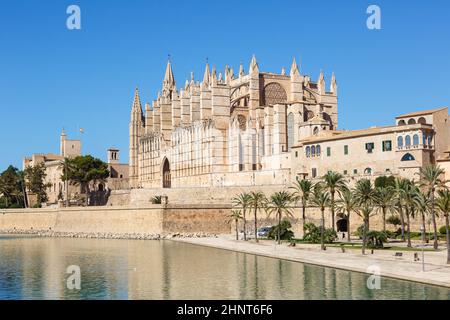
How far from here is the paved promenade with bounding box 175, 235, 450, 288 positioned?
94.1 feet

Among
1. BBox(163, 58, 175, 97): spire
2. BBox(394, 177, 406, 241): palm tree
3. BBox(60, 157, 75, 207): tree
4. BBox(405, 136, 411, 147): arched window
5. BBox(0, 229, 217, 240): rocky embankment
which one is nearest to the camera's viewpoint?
BBox(394, 177, 406, 241): palm tree

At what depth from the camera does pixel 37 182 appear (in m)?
96.1

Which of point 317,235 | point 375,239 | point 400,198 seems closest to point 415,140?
point 400,198

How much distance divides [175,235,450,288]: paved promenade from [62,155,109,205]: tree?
45.5 metres

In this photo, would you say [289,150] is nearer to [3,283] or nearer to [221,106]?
[221,106]

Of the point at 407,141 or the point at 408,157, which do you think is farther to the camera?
the point at 407,141

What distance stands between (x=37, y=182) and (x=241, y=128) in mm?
37230

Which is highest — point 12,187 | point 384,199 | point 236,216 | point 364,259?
point 12,187

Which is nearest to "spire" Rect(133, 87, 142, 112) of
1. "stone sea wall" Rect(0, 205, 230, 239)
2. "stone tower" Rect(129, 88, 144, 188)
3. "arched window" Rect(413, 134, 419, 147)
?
"stone tower" Rect(129, 88, 144, 188)

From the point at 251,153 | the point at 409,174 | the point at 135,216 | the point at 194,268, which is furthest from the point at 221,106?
the point at 194,268

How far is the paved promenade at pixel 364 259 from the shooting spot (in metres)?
28.7

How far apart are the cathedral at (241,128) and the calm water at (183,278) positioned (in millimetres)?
22218

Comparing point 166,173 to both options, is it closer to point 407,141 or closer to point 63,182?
point 63,182

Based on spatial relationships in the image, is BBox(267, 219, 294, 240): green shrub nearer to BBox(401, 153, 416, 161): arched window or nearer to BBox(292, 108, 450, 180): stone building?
BBox(292, 108, 450, 180): stone building
